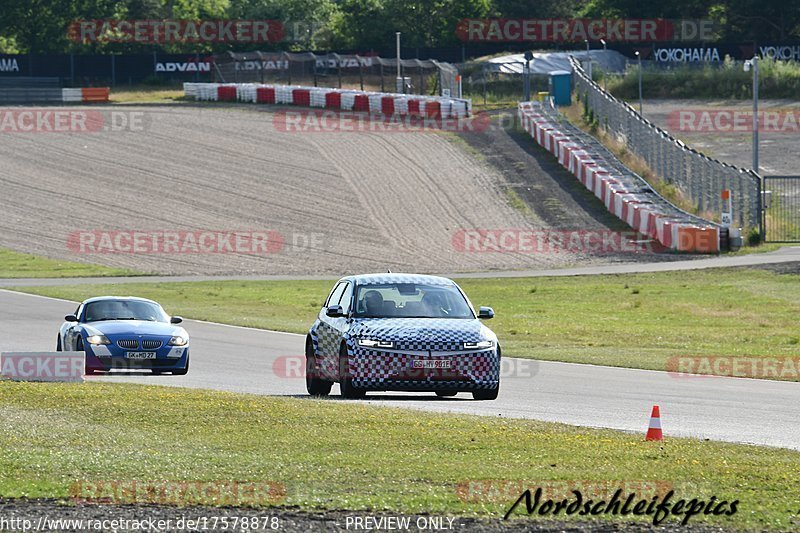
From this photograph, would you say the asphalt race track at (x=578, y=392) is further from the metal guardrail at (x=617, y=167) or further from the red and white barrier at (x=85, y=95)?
the red and white barrier at (x=85, y=95)

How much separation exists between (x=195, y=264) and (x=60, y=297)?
894 cm

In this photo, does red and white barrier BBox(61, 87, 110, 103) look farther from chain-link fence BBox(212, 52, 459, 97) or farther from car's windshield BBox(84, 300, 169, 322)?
car's windshield BBox(84, 300, 169, 322)

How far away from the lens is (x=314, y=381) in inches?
703

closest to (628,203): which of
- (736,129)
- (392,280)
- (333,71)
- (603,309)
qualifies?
(603,309)

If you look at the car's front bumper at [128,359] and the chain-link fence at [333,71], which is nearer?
the car's front bumper at [128,359]

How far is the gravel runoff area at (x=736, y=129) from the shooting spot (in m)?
59.2

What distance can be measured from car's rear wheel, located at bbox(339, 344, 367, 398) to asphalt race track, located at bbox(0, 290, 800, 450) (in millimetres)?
290

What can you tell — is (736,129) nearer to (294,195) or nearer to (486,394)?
(294,195)

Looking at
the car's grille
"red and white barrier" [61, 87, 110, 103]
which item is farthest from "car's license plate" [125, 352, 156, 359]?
"red and white barrier" [61, 87, 110, 103]

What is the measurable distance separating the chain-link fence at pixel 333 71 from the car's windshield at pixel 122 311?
5719 cm

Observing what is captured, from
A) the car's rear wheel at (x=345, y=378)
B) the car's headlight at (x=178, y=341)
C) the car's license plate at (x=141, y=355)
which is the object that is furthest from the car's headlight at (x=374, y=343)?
the car's license plate at (x=141, y=355)

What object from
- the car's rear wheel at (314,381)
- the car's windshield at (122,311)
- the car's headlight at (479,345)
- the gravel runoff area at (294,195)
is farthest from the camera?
the gravel runoff area at (294,195)

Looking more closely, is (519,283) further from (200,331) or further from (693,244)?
(200,331)

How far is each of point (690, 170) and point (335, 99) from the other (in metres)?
31.4
